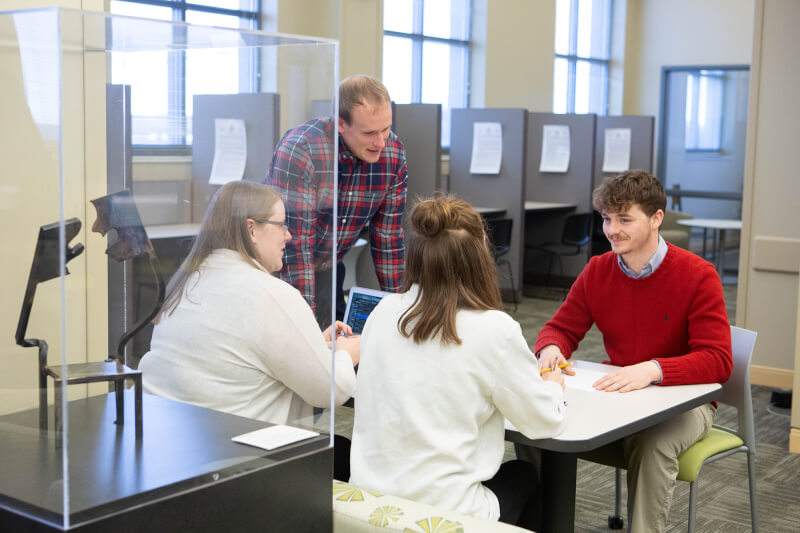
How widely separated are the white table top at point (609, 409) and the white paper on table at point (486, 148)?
506 centimetres

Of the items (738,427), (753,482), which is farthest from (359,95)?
(753,482)

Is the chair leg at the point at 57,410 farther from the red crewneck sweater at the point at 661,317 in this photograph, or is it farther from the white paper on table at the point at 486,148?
the white paper on table at the point at 486,148

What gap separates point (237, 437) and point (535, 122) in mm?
7190

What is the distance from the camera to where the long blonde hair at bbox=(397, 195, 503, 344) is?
5.78 ft

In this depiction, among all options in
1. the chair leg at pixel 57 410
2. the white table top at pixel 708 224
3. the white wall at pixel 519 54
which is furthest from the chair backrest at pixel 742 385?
the white wall at pixel 519 54

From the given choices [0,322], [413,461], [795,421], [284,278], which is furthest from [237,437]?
[795,421]

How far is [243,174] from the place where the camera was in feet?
4.38

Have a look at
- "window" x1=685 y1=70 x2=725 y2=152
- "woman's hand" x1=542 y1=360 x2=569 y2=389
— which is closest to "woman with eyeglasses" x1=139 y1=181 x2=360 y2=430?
"woman's hand" x1=542 y1=360 x2=569 y2=389

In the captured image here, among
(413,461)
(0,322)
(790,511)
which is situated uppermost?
(0,322)

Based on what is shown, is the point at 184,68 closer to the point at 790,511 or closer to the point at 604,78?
the point at 790,511

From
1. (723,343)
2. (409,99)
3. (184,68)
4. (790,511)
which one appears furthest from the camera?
(409,99)

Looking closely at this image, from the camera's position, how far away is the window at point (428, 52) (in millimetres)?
8203

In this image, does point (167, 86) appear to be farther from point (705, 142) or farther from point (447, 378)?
point (705, 142)

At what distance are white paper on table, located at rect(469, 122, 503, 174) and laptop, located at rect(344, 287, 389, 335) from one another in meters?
4.97
